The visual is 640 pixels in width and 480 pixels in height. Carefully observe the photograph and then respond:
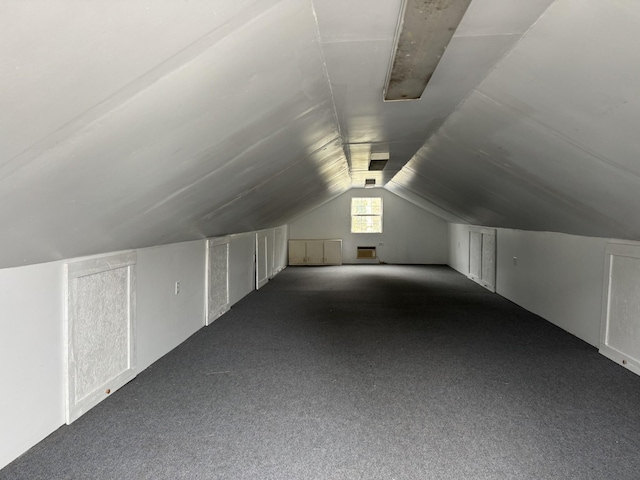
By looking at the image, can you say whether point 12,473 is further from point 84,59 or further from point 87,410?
point 84,59

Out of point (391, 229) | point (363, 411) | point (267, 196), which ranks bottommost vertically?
point (363, 411)

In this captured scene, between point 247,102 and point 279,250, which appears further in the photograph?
point 279,250

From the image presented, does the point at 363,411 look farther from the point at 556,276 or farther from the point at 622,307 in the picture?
the point at 556,276

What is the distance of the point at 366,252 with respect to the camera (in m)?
12.6

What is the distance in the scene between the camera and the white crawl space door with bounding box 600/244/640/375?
3.66 m

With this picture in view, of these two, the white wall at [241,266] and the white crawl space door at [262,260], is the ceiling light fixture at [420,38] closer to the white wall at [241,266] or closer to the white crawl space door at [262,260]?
the white wall at [241,266]

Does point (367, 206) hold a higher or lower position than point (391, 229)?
higher

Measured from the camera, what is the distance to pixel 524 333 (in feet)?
15.9

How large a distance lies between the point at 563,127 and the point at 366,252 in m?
10.1

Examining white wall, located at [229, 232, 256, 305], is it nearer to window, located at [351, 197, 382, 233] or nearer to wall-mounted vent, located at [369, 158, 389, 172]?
wall-mounted vent, located at [369, 158, 389, 172]

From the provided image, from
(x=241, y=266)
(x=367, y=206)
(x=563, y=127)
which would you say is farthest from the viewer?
(x=367, y=206)

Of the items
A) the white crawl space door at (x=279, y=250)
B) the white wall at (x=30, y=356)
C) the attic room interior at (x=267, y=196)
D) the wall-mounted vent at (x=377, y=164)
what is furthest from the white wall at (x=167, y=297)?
the white crawl space door at (x=279, y=250)

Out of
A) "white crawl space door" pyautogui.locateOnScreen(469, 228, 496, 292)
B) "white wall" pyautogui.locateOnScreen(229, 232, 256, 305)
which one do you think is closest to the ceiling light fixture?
"white wall" pyautogui.locateOnScreen(229, 232, 256, 305)

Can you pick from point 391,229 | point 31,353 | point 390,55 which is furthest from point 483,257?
point 31,353
